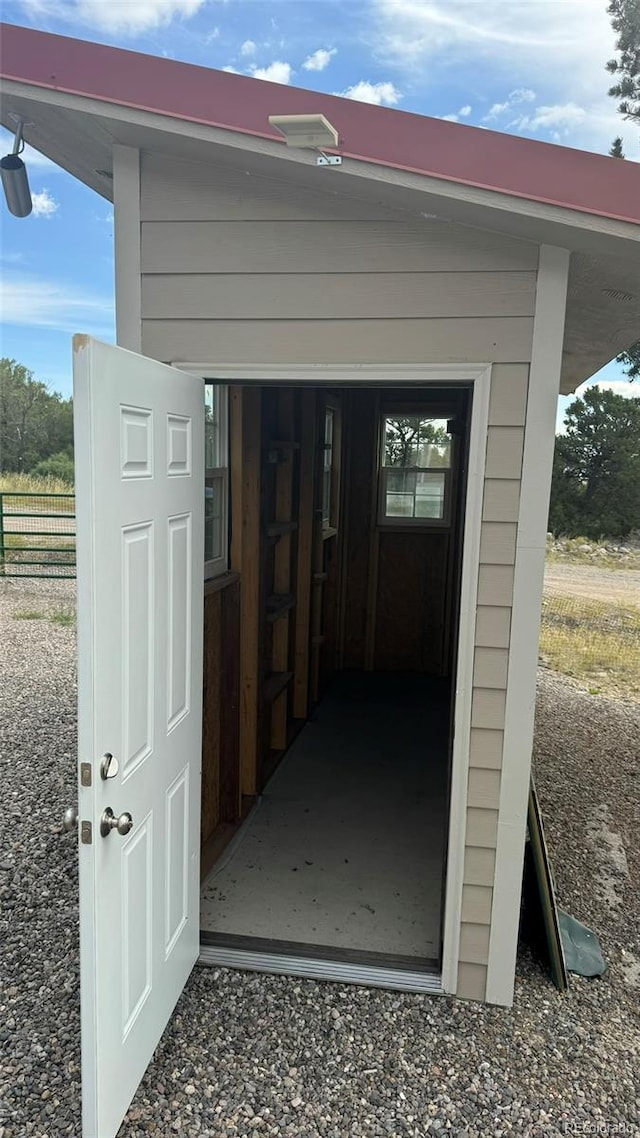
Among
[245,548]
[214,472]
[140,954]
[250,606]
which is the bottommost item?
[140,954]

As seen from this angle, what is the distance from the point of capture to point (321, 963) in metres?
2.49

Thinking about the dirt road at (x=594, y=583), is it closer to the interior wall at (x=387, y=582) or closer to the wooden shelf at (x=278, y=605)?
the interior wall at (x=387, y=582)

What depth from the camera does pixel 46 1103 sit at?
194 centimetres

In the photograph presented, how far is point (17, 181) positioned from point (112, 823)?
1926 mm

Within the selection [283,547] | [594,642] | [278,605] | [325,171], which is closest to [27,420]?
[594,642]

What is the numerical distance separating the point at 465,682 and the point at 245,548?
1360 mm

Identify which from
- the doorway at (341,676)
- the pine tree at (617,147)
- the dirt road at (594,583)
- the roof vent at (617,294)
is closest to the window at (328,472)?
the doorway at (341,676)

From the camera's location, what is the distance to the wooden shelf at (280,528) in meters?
3.52

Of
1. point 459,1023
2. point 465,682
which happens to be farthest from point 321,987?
point 465,682

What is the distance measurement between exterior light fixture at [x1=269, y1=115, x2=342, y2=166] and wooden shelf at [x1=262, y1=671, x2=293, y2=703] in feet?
8.19

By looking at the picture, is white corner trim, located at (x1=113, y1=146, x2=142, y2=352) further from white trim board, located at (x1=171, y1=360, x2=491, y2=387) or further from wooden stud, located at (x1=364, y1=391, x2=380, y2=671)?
wooden stud, located at (x1=364, y1=391, x2=380, y2=671)

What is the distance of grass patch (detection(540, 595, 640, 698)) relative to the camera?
6.98 metres

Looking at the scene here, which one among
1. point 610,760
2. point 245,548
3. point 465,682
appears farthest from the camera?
point 610,760

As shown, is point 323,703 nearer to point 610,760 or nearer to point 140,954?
point 610,760
